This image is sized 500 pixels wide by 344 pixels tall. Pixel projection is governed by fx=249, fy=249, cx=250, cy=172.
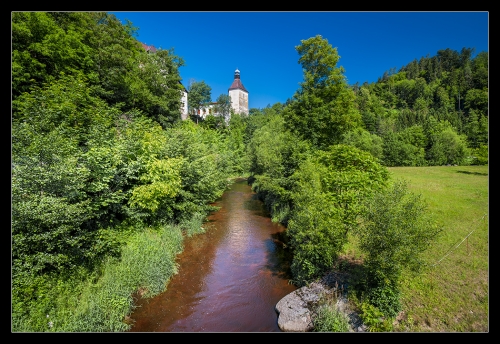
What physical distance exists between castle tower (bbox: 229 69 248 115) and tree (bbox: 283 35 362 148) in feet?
261

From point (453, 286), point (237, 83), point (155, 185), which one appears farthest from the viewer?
point (237, 83)

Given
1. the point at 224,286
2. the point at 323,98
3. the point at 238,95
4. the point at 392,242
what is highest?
the point at 238,95

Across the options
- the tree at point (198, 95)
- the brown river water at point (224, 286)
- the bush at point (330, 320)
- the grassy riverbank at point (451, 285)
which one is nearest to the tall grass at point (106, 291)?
the brown river water at point (224, 286)

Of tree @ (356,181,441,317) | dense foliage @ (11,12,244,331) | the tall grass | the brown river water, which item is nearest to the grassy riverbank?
tree @ (356,181,441,317)

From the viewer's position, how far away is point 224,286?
1180 centimetres

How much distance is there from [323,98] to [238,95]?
8420cm

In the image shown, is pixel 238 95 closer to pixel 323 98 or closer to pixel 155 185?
pixel 323 98

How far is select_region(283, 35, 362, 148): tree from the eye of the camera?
784 inches

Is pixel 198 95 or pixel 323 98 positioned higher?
pixel 198 95

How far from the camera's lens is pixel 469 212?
52.1ft

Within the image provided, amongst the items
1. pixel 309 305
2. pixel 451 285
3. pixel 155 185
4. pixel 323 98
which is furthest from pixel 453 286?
pixel 323 98

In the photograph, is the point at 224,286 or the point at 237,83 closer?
the point at 224,286
